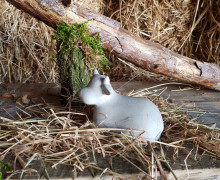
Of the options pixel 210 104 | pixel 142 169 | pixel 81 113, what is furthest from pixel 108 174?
pixel 210 104

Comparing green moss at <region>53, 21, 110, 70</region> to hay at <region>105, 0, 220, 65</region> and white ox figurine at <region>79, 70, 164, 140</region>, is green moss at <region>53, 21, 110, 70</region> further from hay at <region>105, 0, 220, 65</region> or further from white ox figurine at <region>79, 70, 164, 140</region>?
hay at <region>105, 0, 220, 65</region>

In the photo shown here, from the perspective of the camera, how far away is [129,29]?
247 centimetres

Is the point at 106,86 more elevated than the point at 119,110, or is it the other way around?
the point at 106,86

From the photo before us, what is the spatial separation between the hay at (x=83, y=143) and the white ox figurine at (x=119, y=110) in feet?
0.16

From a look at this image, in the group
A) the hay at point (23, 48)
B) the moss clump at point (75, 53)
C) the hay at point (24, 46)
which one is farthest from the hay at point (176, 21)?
the moss clump at point (75, 53)

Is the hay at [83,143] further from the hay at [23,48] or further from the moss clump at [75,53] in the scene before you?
the hay at [23,48]

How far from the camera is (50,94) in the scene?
1798 millimetres

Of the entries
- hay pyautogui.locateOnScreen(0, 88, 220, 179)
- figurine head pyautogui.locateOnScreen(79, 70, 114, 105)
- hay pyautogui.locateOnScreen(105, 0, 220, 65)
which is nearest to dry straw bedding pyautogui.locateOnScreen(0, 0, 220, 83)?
hay pyautogui.locateOnScreen(105, 0, 220, 65)

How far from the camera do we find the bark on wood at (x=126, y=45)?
141 cm

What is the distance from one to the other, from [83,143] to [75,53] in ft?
1.73

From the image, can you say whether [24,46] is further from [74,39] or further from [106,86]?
[106,86]

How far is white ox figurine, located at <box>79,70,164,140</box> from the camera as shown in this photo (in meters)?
1.13

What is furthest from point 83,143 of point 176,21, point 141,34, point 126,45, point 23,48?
point 176,21

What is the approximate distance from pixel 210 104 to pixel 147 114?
0.79 meters
